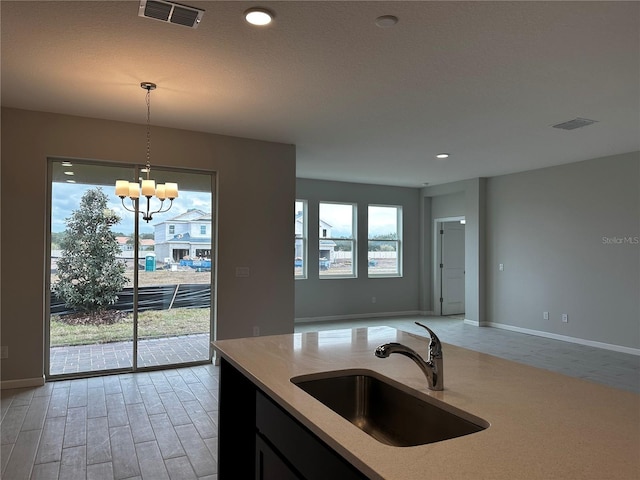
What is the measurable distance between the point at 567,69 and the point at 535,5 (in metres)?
1.05

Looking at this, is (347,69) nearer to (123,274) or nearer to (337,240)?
(123,274)

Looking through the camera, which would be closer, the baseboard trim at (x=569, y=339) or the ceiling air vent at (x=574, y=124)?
the ceiling air vent at (x=574, y=124)

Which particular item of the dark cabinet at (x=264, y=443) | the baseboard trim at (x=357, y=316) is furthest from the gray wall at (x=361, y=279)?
the dark cabinet at (x=264, y=443)

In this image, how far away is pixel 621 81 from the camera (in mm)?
3451

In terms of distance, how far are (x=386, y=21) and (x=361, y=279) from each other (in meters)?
6.62

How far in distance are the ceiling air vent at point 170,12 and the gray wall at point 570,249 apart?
5870 mm

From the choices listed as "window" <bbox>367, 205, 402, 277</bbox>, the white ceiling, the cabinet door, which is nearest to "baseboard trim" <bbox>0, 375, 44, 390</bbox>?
the white ceiling

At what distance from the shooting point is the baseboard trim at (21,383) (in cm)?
416

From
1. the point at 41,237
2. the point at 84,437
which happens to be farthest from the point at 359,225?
the point at 84,437

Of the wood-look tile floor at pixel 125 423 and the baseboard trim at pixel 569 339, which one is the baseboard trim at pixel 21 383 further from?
the baseboard trim at pixel 569 339

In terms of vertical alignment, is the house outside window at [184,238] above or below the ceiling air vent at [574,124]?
below

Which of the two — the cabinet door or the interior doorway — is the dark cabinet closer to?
the cabinet door

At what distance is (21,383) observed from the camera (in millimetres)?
4219

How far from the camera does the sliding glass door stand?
459 cm
